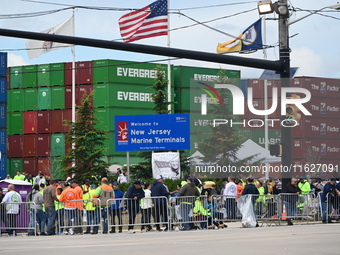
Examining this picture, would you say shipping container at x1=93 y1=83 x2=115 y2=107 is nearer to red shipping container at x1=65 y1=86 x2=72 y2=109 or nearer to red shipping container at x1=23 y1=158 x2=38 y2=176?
red shipping container at x1=65 y1=86 x2=72 y2=109

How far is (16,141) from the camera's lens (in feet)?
210

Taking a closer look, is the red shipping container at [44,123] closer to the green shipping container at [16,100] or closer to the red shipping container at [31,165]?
the green shipping container at [16,100]

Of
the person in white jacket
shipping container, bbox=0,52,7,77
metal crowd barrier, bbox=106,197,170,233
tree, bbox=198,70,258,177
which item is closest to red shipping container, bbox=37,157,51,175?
tree, bbox=198,70,258,177

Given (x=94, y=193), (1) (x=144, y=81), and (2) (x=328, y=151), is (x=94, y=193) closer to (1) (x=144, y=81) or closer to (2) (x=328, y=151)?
(2) (x=328, y=151)

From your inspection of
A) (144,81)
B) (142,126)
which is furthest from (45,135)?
(142,126)

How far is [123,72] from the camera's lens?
61.9m

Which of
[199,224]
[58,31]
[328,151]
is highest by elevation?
[58,31]

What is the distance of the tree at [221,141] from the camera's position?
48688 mm

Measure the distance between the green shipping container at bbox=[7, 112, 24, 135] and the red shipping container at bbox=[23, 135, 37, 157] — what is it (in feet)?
2.86

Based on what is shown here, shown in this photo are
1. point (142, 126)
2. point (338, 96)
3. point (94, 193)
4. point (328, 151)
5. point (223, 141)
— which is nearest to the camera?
point (94, 193)

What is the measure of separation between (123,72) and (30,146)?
8506 millimetres

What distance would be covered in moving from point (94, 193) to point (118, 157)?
3419cm

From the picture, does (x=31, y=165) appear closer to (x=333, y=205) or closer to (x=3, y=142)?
(x=3, y=142)

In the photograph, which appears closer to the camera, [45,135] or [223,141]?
[223,141]
